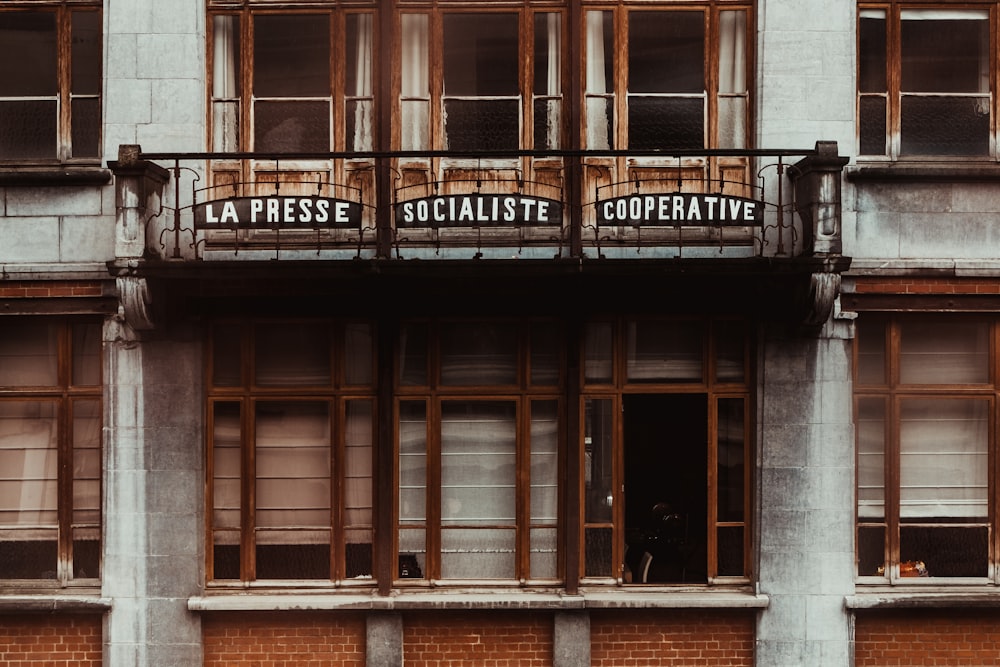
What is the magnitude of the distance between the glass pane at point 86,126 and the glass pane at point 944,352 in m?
9.21

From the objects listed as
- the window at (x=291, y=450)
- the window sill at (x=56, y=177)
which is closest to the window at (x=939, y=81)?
the window at (x=291, y=450)

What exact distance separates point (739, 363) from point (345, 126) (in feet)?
16.8

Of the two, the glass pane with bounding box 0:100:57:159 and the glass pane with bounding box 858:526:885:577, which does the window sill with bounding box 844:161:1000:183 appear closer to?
the glass pane with bounding box 858:526:885:577

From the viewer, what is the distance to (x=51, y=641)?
394 inches

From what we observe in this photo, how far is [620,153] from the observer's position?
9422 mm

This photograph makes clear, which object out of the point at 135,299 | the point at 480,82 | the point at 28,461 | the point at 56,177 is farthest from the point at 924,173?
the point at 28,461

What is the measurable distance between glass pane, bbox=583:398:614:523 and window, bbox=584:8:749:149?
9.66ft

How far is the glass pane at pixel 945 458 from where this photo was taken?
10242mm

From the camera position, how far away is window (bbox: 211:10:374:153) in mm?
10266

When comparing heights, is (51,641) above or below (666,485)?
below

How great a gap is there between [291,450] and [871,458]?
6459 millimetres

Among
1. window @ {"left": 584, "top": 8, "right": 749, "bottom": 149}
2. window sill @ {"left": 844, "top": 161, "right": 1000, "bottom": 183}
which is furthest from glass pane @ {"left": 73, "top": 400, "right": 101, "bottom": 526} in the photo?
window sill @ {"left": 844, "top": 161, "right": 1000, "bottom": 183}

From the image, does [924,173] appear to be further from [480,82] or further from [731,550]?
[480,82]

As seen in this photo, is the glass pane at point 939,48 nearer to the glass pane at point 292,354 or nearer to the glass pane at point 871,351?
the glass pane at point 871,351
